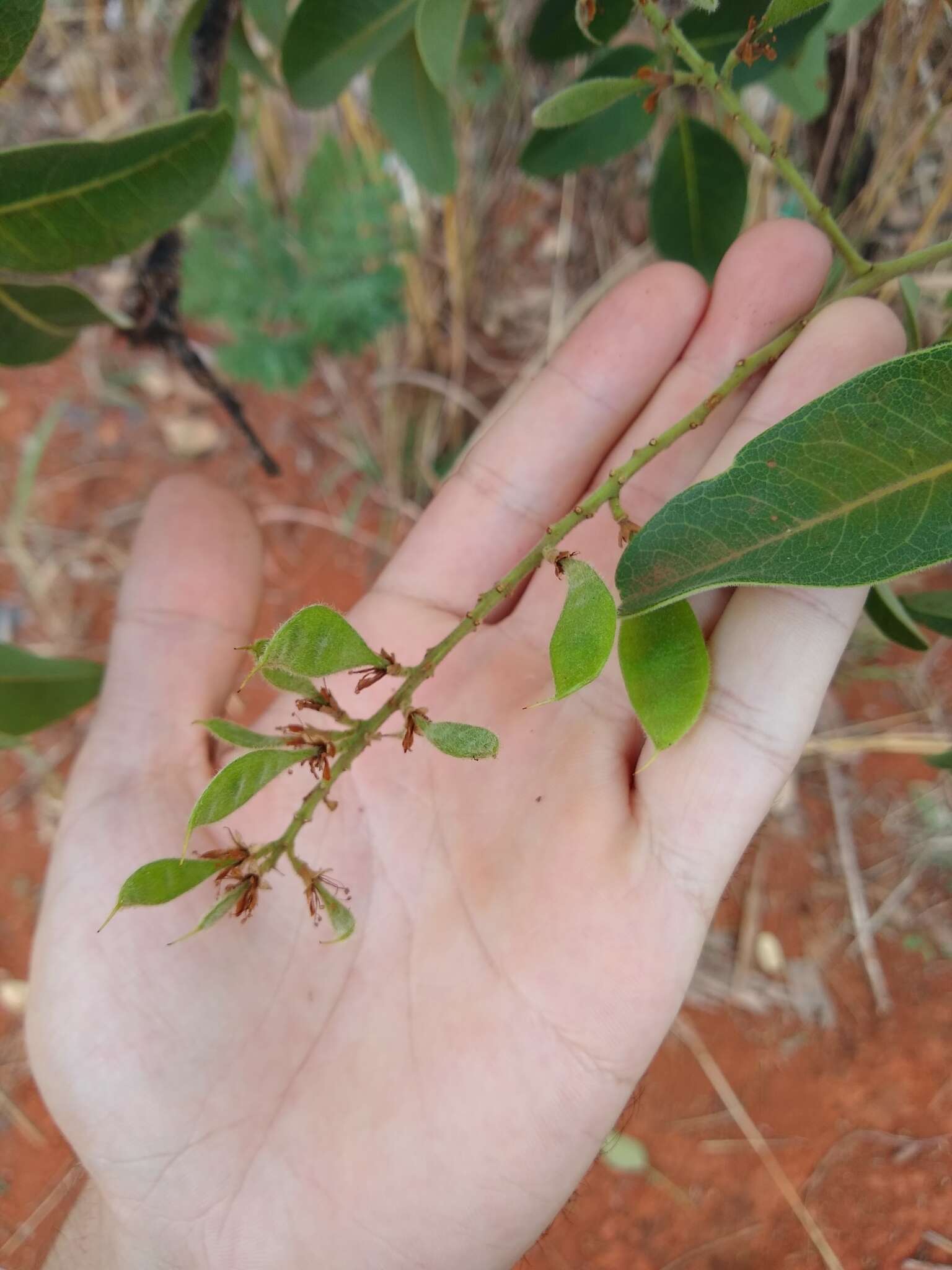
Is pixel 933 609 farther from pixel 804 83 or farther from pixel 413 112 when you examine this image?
pixel 413 112

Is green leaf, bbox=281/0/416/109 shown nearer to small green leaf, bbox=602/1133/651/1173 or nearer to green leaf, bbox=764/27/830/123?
green leaf, bbox=764/27/830/123

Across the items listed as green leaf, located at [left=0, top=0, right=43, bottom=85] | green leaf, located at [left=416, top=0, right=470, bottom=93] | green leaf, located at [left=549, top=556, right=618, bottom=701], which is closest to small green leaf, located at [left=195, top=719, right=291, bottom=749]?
green leaf, located at [left=549, top=556, right=618, bottom=701]

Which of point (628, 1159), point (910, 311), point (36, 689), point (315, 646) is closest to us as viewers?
point (315, 646)

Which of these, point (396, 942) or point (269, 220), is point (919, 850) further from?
point (269, 220)

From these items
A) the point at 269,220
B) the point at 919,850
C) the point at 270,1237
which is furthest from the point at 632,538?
the point at 919,850

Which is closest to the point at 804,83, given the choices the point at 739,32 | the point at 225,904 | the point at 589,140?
the point at 739,32

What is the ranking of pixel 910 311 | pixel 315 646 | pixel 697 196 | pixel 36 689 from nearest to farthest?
pixel 315 646 < pixel 910 311 < pixel 36 689 < pixel 697 196
